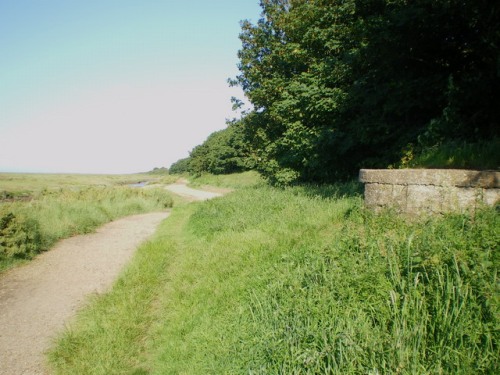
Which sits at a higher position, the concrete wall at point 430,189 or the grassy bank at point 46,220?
the concrete wall at point 430,189

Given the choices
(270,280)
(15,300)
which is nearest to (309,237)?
(270,280)

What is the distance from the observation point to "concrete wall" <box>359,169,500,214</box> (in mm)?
3477

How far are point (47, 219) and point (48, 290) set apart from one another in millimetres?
6174

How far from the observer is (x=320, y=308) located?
2.90 m

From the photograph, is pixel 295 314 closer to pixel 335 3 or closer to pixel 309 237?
pixel 309 237

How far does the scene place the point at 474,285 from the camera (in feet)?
7.72

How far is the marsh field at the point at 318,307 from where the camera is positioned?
2.21 meters

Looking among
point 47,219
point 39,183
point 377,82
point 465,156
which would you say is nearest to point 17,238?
point 47,219

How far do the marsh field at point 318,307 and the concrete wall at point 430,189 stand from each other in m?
0.26

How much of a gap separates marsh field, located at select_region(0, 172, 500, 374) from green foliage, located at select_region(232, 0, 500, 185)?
122 inches

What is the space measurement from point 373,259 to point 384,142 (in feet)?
21.6

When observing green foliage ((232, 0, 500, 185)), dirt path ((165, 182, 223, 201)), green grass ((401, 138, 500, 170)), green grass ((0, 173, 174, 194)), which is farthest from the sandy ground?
green grass ((0, 173, 174, 194))

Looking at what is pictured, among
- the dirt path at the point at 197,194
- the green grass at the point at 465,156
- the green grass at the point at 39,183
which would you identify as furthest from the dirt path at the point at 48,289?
the green grass at the point at 39,183

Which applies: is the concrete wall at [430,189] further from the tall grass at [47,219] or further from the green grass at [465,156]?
the tall grass at [47,219]
